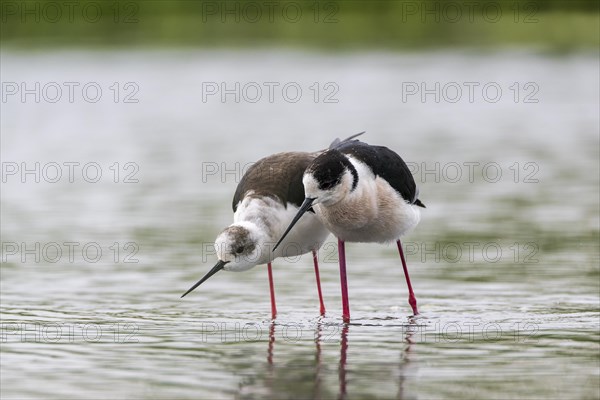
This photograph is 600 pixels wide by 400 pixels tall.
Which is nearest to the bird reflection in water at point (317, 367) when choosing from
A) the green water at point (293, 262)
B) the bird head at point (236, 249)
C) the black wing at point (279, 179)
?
the green water at point (293, 262)

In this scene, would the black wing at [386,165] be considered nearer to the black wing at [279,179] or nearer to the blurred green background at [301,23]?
the black wing at [279,179]

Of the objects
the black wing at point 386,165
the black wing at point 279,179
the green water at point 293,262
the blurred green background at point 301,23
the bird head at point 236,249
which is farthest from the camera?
the blurred green background at point 301,23

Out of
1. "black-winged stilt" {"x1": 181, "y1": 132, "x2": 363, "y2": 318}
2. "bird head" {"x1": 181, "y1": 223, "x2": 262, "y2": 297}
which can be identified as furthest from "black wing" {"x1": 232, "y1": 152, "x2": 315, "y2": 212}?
"bird head" {"x1": 181, "y1": 223, "x2": 262, "y2": 297}

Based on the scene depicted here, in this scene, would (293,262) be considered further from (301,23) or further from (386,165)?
(301,23)

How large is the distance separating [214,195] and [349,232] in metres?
6.80

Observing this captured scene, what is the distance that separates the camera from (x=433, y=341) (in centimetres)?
832

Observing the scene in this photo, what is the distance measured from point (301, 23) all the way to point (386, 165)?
34151 mm

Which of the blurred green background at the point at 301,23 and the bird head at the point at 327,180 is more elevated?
the blurred green background at the point at 301,23

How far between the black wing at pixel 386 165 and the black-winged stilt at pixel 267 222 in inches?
15.7

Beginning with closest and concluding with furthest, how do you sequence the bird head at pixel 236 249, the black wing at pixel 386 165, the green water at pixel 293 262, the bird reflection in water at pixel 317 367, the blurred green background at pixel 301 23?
the bird reflection in water at pixel 317 367 < the green water at pixel 293 262 < the bird head at pixel 236 249 < the black wing at pixel 386 165 < the blurred green background at pixel 301 23

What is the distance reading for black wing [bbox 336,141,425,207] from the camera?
9.45 meters

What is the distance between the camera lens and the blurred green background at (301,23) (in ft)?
124

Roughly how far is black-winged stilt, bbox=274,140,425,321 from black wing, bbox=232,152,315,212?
310mm

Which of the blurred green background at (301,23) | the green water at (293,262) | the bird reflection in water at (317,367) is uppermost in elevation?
the blurred green background at (301,23)
